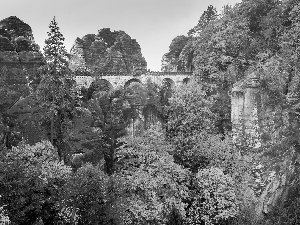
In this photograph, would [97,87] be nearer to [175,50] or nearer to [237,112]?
[237,112]

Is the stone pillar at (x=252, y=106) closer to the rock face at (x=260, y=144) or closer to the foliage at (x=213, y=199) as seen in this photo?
the rock face at (x=260, y=144)

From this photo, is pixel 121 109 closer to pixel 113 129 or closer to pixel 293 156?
pixel 113 129

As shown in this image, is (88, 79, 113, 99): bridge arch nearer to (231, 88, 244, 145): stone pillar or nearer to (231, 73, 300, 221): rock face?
(231, 88, 244, 145): stone pillar

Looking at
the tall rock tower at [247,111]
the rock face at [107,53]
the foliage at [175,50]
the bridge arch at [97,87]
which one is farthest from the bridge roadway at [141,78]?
the foliage at [175,50]

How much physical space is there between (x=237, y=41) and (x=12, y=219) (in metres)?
31.8

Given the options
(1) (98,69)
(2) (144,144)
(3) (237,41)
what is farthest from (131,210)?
(1) (98,69)

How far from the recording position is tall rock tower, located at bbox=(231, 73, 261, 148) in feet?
106

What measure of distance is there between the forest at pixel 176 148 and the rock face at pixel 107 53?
710 inches

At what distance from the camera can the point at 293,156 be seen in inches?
1007

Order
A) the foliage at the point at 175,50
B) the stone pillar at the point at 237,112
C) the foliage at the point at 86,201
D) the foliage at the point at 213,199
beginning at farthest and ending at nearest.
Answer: the foliage at the point at 175,50
the stone pillar at the point at 237,112
the foliage at the point at 213,199
the foliage at the point at 86,201

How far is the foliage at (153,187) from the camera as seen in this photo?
70.5 feet

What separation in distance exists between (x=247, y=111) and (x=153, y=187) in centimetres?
1664

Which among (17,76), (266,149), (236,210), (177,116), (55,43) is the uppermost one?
(55,43)

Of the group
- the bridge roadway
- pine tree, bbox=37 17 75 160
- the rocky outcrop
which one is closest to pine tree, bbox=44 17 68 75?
pine tree, bbox=37 17 75 160
